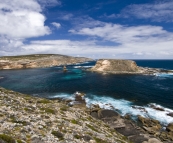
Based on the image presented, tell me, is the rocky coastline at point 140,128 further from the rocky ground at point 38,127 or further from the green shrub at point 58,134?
the green shrub at point 58,134

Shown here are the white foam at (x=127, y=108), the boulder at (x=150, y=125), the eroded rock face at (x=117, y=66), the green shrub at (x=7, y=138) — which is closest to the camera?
the green shrub at (x=7, y=138)

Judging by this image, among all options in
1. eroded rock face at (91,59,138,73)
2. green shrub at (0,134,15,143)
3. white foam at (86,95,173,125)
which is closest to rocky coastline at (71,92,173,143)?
white foam at (86,95,173,125)

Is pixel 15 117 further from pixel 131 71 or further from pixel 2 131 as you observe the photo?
pixel 131 71

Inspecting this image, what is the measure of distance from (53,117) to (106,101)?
129 feet

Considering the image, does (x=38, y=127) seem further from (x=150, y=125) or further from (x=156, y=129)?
(x=150, y=125)

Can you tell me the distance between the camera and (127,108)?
178 feet

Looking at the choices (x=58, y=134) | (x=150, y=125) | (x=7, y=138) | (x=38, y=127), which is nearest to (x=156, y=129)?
(x=150, y=125)

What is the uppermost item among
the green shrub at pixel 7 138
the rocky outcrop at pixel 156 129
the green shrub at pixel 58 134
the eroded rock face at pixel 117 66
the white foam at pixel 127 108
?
the eroded rock face at pixel 117 66

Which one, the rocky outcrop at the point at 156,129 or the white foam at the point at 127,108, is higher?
the white foam at the point at 127,108

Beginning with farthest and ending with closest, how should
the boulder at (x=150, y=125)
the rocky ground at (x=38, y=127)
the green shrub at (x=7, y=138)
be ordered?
the boulder at (x=150, y=125) < the rocky ground at (x=38, y=127) < the green shrub at (x=7, y=138)

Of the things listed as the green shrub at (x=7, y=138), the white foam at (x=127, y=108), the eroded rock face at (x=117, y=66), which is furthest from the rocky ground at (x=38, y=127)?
the eroded rock face at (x=117, y=66)

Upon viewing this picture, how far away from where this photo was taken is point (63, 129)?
2194cm

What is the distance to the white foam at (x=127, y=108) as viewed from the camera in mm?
47500

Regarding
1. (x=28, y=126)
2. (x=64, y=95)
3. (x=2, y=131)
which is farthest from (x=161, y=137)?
(x=64, y=95)
